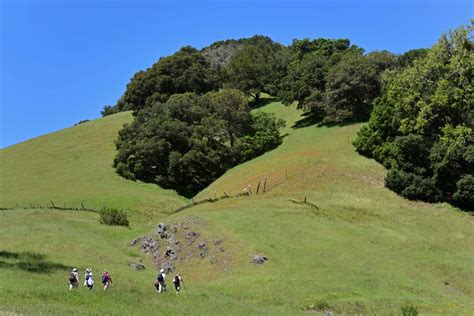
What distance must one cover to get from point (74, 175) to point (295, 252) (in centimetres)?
5865

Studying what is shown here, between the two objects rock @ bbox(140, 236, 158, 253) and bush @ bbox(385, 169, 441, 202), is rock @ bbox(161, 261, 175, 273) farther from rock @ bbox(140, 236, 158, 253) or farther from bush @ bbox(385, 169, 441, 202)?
bush @ bbox(385, 169, 441, 202)

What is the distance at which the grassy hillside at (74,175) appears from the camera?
254 ft

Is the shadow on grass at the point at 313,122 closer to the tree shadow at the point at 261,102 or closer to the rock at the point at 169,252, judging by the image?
the tree shadow at the point at 261,102

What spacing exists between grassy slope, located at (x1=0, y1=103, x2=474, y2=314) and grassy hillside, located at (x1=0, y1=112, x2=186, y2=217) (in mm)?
10381

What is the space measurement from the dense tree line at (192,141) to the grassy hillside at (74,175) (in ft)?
12.5

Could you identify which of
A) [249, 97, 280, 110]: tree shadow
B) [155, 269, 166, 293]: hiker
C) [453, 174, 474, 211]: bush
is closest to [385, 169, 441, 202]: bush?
[453, 174, 474, 211]: bush

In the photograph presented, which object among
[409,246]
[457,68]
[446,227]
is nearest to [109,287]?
[409,246]

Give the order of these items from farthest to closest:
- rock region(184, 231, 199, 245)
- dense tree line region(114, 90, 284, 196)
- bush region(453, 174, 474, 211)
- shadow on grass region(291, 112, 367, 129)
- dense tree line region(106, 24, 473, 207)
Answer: shadow on grass region(291, 112, 367, 129)
dense tree line region(114, 90, 284, 196)
dense tree line region(106, 24, 473, 207)
bush region(453, 174, 474, 211)
rock region(184, 231, 199, 245)

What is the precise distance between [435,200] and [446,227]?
7.57m

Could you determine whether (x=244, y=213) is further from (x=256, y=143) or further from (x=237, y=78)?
(x=237, y=78)

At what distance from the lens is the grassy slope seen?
31609mm

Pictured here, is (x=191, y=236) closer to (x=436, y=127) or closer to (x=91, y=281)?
(x=91, y=281)

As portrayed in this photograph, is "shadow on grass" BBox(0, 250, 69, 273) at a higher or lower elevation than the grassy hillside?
lower

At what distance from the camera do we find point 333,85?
9388 centimetres
